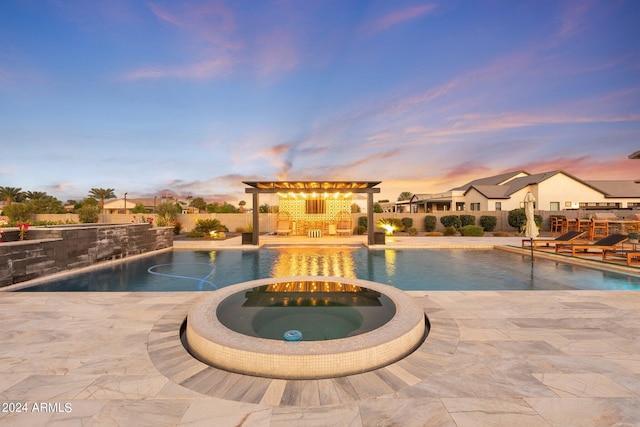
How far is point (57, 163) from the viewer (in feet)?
86.4

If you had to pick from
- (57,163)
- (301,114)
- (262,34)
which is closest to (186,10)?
(262,34)

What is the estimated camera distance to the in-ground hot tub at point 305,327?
2711 mm

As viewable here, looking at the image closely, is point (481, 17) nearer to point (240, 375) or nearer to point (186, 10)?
point (186, 10)

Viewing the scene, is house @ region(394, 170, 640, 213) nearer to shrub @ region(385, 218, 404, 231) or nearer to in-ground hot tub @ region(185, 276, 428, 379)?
shrub @ region(385, 218, 404, 231)

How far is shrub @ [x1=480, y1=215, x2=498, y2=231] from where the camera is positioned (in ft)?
70.5

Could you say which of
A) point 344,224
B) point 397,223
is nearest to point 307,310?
point 344,224

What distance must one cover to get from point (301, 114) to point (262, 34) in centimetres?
629

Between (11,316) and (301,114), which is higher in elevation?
(301,114)

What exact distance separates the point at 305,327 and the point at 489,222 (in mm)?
22376

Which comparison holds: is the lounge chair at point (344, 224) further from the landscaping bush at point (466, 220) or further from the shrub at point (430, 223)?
the landscaping bush at point (466, 220)

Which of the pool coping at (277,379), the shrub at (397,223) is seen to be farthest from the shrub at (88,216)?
the pool coping at (277,379)

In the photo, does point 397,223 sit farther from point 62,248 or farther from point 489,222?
point 62,248

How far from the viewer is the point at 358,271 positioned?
868 centimetres

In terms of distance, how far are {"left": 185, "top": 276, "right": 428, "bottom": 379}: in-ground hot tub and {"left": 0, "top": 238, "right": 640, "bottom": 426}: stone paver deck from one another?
0.14 metres
